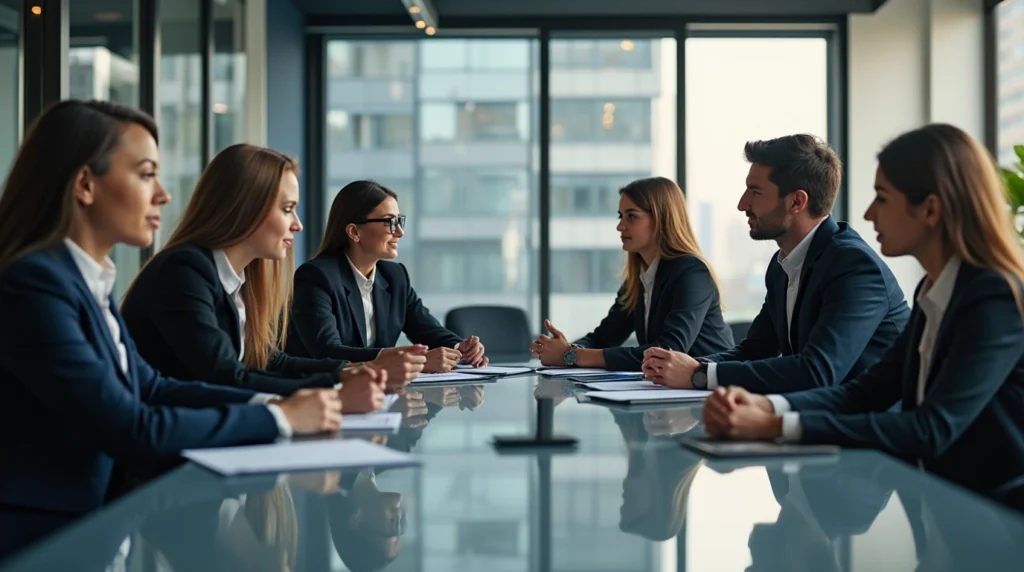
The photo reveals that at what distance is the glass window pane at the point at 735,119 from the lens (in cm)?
723

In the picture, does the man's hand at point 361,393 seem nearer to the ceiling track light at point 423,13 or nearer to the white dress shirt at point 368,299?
the white dress shirt at point 368,299

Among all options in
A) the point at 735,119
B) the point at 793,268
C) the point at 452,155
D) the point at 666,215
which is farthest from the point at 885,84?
the point at 793,268

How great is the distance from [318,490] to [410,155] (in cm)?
614

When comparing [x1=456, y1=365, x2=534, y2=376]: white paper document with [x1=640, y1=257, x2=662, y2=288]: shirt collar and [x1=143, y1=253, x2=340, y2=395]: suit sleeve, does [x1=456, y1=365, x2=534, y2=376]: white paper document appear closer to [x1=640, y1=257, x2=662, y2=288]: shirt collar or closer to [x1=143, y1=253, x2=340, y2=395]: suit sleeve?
[x1=640, y1=257, x2=662, y2=288]: shirt collar

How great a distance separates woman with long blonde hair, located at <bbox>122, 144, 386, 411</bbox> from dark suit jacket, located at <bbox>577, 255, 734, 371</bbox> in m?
1.26

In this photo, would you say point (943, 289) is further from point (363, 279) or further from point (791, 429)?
point (363, 279)

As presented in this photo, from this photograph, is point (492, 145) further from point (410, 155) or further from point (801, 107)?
point (801, 107)

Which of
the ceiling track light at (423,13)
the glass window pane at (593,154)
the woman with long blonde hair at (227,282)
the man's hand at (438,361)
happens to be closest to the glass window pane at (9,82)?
the woman with long blonde hair at (227,282)

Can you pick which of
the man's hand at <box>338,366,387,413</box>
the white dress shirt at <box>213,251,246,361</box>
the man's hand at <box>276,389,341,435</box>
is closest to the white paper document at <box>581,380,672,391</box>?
the man's hand at <box>338,366,387,413</box>

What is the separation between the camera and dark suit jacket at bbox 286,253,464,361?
3.70m

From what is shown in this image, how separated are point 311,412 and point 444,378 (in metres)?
1.37

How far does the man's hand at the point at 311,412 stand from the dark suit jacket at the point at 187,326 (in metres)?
0.60

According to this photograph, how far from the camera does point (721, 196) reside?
728 cm

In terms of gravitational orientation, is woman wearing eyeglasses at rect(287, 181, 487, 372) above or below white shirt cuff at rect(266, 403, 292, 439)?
above
